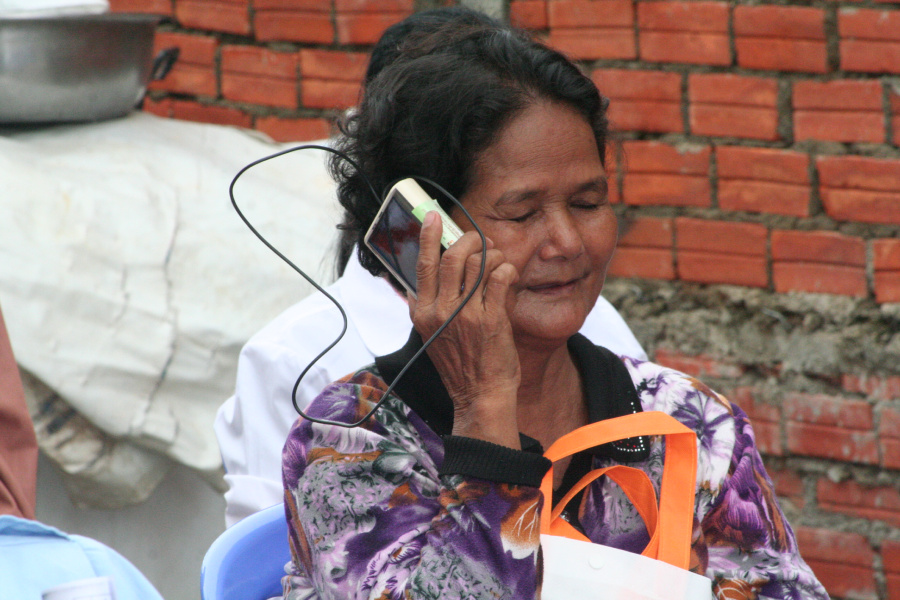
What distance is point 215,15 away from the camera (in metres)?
3.17

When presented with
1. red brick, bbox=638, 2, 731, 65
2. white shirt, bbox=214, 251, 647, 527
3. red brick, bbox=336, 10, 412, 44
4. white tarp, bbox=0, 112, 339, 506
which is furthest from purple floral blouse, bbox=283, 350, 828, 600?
red brick, bbox=336, 10, 412, 44

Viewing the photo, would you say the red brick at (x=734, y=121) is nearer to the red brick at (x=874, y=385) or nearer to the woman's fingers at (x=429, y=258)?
the red brick at (x=874, y=385)

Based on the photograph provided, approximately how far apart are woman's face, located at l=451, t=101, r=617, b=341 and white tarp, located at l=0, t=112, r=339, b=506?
41.5 inches

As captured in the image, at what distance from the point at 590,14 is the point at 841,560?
165 cm

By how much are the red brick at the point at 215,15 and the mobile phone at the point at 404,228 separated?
2.04 m

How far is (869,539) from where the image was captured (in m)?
2.71

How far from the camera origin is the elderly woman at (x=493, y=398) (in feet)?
3.84

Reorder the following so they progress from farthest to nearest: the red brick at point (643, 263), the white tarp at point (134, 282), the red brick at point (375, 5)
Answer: the red brick at point (375, 5), the red brick at point (643, 263), the white tarp at point (134, 282)

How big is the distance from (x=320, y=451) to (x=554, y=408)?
364 millimetres

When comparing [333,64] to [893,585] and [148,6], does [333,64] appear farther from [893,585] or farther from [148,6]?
[893,585]

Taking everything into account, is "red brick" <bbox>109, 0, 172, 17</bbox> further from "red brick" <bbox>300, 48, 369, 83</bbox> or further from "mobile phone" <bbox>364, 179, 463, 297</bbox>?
"mobile phone" <bbox>364, 179, 463, 297</bbox>

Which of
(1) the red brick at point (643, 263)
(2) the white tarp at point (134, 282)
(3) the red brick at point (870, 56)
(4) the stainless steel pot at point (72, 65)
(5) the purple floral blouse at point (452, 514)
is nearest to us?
(5) the purple floral blouse at point (452, 514)

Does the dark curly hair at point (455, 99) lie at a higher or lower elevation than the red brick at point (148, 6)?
lower

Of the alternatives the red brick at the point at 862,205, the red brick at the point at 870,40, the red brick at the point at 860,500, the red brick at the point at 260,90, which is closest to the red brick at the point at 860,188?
the red brick at the point at 862,205
